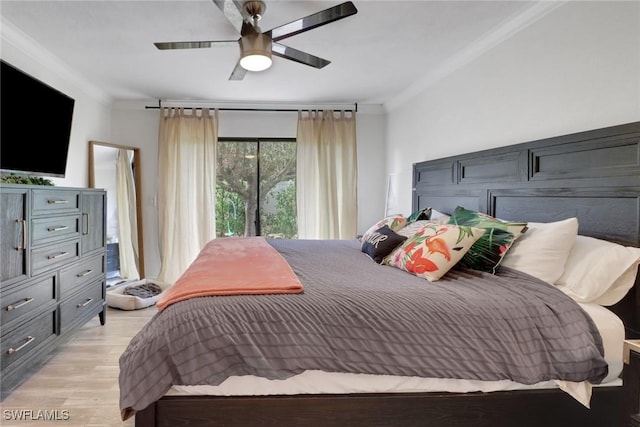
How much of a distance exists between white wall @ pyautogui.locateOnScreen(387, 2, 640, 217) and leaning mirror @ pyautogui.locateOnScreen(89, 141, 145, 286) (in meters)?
3.70

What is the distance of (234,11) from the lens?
1.96 m

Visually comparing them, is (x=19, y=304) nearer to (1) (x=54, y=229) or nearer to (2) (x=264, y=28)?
(1) (x=54, y=229)

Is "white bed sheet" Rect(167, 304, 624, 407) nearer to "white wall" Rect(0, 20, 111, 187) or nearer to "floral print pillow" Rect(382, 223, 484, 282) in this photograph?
"floral print pillow" Rect(382, 223, 484, 282)

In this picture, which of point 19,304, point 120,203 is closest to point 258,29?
point 19,304

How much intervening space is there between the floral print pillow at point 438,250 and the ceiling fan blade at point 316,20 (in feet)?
4.23

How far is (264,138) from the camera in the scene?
191 inches

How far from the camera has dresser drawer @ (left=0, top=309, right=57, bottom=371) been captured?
77.5 inches

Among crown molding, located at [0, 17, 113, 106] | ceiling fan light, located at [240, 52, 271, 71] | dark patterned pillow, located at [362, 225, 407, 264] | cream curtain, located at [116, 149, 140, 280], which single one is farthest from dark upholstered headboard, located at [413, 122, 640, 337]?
cream curtain, located at [116, 149, 140, 280]

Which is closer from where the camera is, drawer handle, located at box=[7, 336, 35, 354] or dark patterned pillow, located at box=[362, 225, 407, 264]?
drawer handle, located at box=[7, 336, 35, 354]

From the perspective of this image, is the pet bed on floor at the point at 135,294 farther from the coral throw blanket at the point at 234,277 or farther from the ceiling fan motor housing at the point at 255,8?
the ceiling fan motor housing at the point at 255,8

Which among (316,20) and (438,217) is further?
(438,217)

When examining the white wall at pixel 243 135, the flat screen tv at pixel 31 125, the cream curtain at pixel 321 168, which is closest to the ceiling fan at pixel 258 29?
the flat screen tv at pixel 31 125

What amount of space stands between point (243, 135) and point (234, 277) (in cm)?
345

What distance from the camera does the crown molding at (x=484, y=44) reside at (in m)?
2.22
